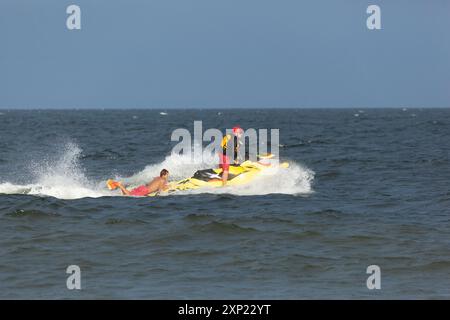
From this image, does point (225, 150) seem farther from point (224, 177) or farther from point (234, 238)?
point (234, 238)

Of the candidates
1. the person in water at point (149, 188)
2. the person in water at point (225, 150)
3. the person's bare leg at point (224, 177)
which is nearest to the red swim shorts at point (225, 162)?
the person in water at point (225, 150)

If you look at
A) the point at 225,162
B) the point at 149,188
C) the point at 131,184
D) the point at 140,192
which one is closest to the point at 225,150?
the point at 225,162

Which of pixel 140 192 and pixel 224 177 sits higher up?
pixel 224 177

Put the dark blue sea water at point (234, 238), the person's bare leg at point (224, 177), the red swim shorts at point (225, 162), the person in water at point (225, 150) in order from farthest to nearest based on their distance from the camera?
1. the person's bare leg at point (224, 177)
2. the red swim shorts at point (225, 162)
3. the person in water at point (225, 150)
4. the dark blue sea water at point (234, 238)

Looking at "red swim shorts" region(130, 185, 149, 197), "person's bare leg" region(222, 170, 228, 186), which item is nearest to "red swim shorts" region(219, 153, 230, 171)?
"person's bare leg" region(222, 170, 228, 186)

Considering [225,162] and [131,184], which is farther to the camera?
[131,184]

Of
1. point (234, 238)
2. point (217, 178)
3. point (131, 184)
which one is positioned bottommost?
point (234, 238)

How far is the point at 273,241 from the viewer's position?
47.6 ft

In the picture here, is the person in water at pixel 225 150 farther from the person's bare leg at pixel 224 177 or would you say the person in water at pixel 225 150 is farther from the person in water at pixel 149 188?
the person in water at pixel 149 188

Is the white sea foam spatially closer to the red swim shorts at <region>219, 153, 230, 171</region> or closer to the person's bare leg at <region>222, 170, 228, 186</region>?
the person's bare leg at <region>222, 170, 228, 186</region>

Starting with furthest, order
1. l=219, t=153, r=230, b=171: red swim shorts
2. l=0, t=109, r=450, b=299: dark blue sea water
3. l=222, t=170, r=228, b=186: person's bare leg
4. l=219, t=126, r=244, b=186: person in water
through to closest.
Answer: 1. l=222, t=170, r=228, b=186: person's bare leg
2. l=219, t=153, r=230, b=171: red swim shorts
3. l=219, t=126, r=244, b=186: person in water
4. l=0, t=109, r=450, b=299: dark blue sea water

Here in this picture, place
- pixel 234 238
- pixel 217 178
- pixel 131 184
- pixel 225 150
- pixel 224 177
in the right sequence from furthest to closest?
pixel 131 184 → pixel 217 178 → pixel 224 177 → pixel 225 150 → pixel 234 238

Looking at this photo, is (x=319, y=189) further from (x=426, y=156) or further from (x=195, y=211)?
(x=426, y=156)
